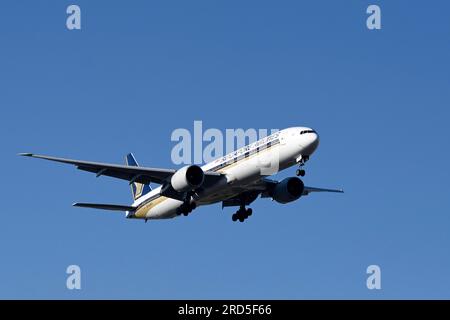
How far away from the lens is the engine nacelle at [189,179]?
5797 cm

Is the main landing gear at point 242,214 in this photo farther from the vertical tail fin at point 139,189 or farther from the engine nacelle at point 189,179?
the vertical tail fin at point 139,189

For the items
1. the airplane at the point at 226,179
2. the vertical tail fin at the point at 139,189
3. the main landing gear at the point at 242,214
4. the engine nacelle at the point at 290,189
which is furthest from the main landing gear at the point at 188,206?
the vertical tail fin at the point at 139,189

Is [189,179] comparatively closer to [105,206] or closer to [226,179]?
[226,179]

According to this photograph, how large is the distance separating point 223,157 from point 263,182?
5.85m

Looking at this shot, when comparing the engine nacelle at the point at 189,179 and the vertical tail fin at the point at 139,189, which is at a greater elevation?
the vertical tail fin at the point at 139,189

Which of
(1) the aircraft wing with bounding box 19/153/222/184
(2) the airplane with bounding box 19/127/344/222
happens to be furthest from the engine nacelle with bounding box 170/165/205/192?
(1) the aircraft wing with bounding box 19/153/222/184

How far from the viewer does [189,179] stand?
5800 centimetres

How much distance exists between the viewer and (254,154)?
56219 mm

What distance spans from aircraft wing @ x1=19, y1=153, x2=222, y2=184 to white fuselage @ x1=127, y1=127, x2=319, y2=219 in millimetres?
901

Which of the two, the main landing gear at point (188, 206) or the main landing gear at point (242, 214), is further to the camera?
the main landing gear at point (242, 214)

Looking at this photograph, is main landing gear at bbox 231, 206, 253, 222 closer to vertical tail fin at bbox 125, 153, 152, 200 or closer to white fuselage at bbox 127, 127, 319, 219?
white fuselage at bbox 127, 127, 319, 219

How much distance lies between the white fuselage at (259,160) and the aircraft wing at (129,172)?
0.90m

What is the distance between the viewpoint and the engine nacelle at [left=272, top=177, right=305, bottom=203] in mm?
62625
